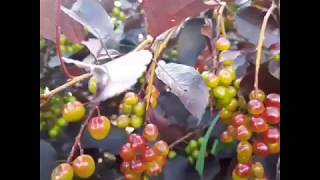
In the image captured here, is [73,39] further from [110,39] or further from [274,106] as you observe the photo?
[274,106]

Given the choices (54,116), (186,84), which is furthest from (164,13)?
(54,116)

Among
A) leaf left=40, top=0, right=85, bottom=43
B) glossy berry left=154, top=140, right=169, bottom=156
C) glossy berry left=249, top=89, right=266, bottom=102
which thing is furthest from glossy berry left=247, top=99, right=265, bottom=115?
leaf left=40, top=0, right=85, bottom=43

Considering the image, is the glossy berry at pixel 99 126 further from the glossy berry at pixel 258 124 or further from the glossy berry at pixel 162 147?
the glossy berry at pixel 258 124

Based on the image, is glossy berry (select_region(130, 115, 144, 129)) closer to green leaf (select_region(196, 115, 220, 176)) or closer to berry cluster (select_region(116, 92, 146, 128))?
berry cluster (select_region(116, 92, 146, 128))

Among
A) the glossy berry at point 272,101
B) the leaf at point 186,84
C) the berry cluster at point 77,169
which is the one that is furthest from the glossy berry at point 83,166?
the glossy berry at point 272,101

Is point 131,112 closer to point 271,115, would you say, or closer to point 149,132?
point 149,132
